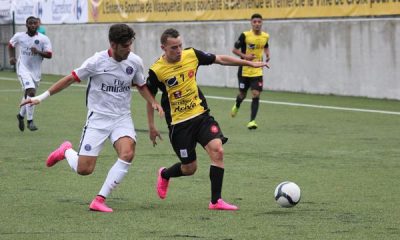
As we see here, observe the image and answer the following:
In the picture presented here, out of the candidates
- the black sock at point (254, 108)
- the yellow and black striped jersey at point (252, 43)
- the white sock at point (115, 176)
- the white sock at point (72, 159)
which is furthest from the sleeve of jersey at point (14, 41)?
the white sock at point (115, 176)

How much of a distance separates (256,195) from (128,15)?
972 inches

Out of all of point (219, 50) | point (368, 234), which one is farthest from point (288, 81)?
point (368, 234)

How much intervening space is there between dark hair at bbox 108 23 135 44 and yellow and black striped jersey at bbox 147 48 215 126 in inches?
23.1

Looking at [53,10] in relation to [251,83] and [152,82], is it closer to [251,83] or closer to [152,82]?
[251,83]

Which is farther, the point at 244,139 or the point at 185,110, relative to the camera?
the point at 244,139

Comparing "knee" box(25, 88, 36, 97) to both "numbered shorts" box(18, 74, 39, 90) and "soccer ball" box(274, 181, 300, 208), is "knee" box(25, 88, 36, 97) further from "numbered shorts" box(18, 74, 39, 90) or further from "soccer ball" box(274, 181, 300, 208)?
"soccer ball" box(274, 181, 300, 208)

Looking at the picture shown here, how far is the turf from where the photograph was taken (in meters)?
8.96

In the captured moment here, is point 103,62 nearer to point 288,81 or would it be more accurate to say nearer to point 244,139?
point 244,139

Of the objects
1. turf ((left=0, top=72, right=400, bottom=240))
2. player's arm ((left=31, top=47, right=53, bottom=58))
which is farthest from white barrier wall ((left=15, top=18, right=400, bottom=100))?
player's arm ((left=31, top=47, right=53, bottom=58))

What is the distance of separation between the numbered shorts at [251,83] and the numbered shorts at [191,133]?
9230 mm

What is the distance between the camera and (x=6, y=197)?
10.9m

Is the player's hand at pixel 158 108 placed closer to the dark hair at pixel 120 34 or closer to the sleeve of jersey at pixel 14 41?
the dark hair at pixel 120 34

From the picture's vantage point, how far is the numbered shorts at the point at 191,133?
1041 centimetres

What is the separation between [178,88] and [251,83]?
31.0 ft
